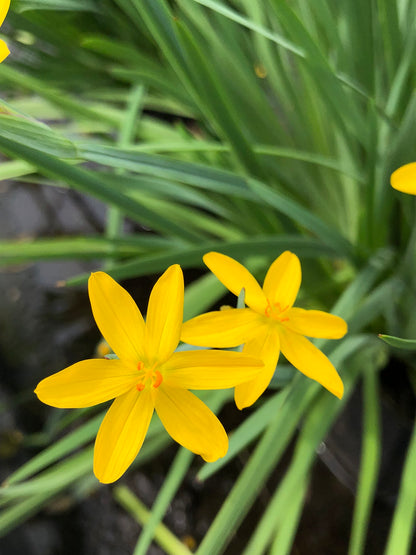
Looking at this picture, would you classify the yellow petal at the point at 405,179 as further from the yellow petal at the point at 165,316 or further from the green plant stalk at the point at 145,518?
the green plant stalk at the point at 145,518

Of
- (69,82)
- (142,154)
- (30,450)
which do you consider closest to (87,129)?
(69,82)

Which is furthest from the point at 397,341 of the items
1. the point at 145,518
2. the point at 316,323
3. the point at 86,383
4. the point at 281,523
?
the point at 145,518

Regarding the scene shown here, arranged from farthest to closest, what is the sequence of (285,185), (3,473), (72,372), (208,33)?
1. (3,473)
2. (285,185)
3. (208,33)
4. (72,372)

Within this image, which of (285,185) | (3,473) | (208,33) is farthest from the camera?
(3,473)

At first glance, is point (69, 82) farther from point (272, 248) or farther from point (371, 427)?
point (371, 427)

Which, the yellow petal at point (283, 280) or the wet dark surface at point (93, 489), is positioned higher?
the yellow petal at point (283, 280)

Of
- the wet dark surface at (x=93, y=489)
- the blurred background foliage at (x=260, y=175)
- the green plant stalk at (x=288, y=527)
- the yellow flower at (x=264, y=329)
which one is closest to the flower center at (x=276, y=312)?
the yellow flower at (x=264, y=329)

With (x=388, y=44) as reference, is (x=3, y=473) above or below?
below
